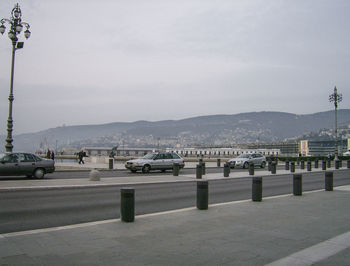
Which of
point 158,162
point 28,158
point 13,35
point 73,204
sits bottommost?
point 73,204

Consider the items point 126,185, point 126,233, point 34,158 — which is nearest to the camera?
point 126,233

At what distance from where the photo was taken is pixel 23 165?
63.7 feet

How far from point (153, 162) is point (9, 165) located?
1122cm

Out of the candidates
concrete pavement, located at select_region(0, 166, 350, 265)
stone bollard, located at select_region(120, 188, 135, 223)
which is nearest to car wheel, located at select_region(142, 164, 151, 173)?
concrete pavement, located at select_region(0, 166, 350, 265)

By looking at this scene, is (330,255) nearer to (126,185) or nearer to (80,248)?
(80,248)

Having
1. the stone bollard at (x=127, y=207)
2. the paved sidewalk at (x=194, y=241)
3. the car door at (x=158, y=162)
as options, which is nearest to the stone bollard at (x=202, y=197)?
the paved sidewalk at (x=194, y=241)

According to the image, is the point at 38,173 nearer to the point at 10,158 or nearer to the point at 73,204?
the point at 10,158

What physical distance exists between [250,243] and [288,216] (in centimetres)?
321

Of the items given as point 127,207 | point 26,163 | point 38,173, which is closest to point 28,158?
point 26,163

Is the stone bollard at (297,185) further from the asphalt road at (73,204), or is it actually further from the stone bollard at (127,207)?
the stone bollard at (127,207)

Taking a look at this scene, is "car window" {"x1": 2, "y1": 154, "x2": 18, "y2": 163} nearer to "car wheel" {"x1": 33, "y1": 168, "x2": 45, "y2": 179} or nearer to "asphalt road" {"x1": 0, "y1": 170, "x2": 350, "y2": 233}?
"car wheel" {"x1": 33, "y1": 168, "x2": 45, "y2": 179}

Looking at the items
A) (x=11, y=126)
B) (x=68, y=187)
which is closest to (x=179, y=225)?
(x=68, y=187)

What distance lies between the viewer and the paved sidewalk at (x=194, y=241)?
5714 millimetres

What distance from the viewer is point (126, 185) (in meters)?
17.7
